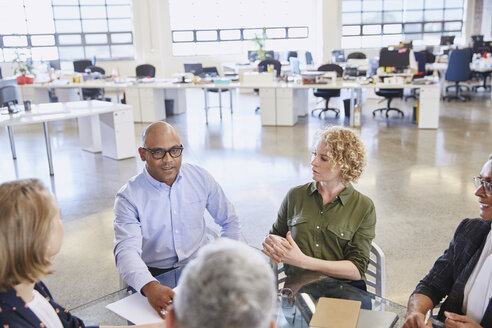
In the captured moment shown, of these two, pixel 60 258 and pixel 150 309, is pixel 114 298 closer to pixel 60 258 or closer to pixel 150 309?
pixel 150 309

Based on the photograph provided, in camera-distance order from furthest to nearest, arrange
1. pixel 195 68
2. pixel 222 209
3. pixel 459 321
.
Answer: pixel 195 68, pixel 222 209, pixel 459 321

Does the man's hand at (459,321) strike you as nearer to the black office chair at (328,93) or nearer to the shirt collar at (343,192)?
the shirt collar at (343,192)

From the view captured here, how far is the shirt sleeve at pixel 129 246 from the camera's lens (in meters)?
2.05

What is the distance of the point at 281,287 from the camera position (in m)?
2.09

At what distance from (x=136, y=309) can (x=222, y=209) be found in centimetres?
89

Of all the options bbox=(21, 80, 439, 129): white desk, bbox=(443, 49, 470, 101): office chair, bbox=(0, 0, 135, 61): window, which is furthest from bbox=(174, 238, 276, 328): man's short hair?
bbox=(0, 0, 135, 61): window

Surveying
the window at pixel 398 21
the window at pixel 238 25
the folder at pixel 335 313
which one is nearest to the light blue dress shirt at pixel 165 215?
the folder at pixel 335 313

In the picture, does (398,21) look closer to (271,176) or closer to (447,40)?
(447,40)

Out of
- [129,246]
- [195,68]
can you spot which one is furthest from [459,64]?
[129,246]

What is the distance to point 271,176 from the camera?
587cm

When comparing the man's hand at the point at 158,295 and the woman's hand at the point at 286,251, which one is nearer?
the man's hand at the point at 158,295

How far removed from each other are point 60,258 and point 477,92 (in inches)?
438

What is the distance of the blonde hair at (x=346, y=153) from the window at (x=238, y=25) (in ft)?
42.6

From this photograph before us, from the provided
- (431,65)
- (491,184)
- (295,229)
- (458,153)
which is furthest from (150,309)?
(431,65)
